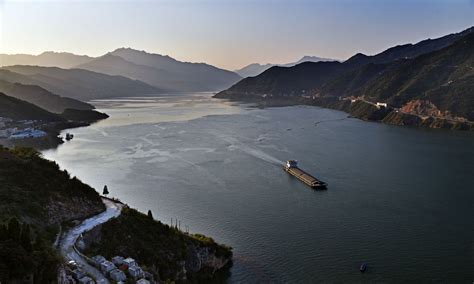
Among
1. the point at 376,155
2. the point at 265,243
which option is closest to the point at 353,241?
the point at 265,243

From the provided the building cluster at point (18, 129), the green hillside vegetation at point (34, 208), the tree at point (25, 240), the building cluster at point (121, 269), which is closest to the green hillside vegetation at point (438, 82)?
the building cluster at point (18, 129)

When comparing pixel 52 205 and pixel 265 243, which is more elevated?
pixel 52 205

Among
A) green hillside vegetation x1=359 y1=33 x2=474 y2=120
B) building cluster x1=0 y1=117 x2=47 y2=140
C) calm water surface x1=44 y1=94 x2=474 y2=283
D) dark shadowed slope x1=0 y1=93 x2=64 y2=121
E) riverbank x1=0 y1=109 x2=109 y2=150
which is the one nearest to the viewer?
calm water surface x1=44 y1=94 x2=474 y2=283

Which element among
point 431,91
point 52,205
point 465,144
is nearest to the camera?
point 52,205

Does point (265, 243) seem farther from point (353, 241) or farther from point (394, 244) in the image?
point (394, 244)

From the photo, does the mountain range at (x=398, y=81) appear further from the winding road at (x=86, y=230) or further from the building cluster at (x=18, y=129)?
the winding road at (x=86, y=230)

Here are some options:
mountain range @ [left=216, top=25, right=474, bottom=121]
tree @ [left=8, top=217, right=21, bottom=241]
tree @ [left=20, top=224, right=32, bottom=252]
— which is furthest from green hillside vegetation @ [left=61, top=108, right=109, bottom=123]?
tree @ [left=8, top=217, right=21, bottom=241]

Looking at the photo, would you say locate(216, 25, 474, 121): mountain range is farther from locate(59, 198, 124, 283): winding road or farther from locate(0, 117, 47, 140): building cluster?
locate(59, 198, 124, 283): winding road
